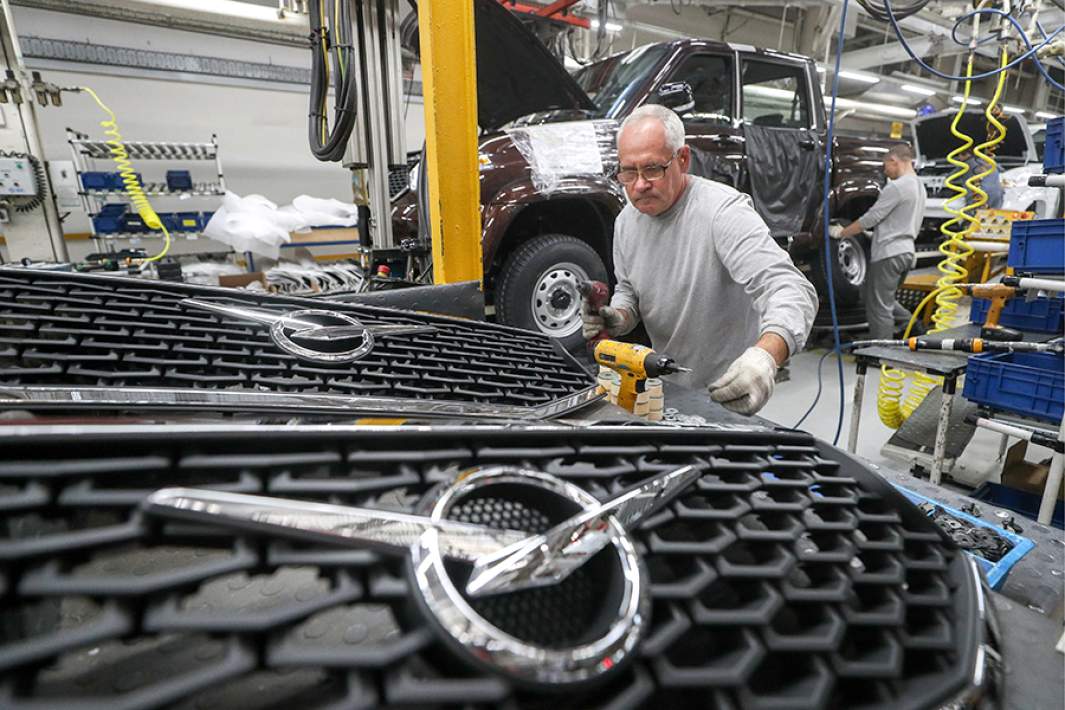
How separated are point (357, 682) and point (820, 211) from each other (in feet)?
16.8

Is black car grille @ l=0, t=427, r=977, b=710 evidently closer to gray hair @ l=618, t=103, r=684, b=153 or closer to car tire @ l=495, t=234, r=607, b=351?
gray hair @ l=618, t=103, r=684, b=153

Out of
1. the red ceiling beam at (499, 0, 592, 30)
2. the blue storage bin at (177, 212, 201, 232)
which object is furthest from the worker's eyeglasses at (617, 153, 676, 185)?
the blue storage bin at (177, 212, 201, 232)

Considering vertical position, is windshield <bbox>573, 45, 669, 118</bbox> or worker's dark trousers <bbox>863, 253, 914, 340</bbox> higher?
windshield <bbox>573, 45, 669, 118</bbox>

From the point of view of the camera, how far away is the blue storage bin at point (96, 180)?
5.25 meters

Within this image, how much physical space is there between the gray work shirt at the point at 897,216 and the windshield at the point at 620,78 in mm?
2392

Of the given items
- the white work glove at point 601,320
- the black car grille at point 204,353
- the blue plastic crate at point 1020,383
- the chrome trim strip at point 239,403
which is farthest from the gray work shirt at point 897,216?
the chrome trim strip at point 239,403

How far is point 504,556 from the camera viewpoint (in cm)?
45

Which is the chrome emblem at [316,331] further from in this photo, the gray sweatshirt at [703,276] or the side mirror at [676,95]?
the side mirror at [676,95]

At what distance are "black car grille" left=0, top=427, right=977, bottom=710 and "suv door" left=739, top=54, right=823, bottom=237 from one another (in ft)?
13.0

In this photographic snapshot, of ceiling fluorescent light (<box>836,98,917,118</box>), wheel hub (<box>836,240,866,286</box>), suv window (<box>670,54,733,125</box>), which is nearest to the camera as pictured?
suv window (<box>670,54,733,125</box>)

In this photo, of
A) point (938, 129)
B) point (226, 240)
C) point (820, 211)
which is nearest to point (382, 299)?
point (820, 211)

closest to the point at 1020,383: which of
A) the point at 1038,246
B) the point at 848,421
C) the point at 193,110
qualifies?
the point at 1038,246

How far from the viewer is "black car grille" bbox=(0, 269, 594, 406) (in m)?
0.87

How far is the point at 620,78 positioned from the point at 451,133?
1.97 m
